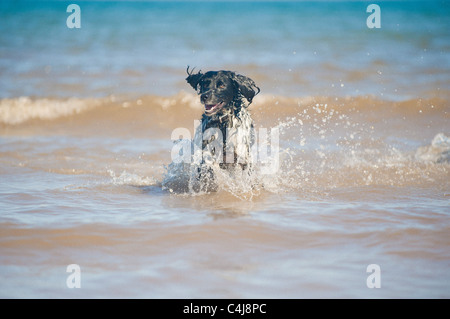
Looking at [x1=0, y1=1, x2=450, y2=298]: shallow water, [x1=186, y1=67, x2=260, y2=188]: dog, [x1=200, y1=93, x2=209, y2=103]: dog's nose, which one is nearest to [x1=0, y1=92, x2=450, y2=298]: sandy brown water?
[x1=0, y1=1, x2=450, y2=298]: shallow water

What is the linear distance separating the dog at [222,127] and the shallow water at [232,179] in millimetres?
279

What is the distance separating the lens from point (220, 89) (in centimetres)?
598

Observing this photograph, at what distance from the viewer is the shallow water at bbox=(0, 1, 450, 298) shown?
11.7 feet

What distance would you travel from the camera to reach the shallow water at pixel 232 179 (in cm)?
358

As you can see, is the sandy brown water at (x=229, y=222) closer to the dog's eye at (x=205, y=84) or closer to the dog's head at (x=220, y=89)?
the dog's head at (x=220, y=89)

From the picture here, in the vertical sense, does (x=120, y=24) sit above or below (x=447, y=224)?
above

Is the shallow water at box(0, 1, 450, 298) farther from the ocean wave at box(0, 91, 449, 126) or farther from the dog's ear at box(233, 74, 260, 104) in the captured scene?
the dog's ear at box(233, 74, 260, 104)

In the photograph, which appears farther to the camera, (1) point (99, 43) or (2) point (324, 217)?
(1) point (99, 43)

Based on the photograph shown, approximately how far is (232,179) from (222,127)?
23.3 inches

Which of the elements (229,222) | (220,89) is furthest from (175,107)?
Answer: (229,222)

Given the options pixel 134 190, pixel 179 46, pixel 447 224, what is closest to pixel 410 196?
pixel 447 224

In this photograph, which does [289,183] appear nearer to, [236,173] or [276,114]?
[236,173]

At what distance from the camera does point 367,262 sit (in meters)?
3.75
